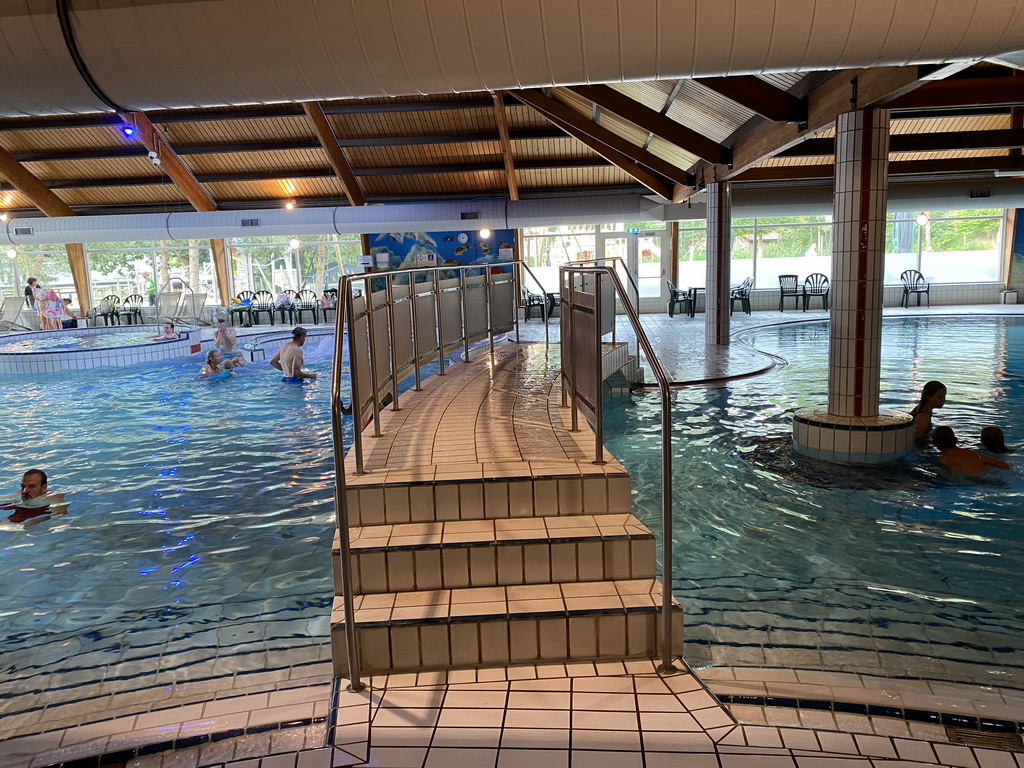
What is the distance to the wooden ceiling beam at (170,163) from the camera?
15.5 m

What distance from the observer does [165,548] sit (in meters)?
4.69

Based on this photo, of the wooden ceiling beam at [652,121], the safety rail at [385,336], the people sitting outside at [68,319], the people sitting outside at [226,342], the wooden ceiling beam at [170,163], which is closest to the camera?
the safety rail at [385,336]

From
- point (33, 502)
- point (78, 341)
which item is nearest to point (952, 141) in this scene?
point (33, 502)

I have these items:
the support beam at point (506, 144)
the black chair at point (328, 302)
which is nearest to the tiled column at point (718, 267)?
the support beam at point (506, 144)

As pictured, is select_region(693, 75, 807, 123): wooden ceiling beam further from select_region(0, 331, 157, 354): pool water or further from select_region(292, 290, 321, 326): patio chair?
select_region(292, 290, 321, 326): patio chair

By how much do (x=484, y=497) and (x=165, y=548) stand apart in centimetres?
241

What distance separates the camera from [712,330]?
1309 centimetres

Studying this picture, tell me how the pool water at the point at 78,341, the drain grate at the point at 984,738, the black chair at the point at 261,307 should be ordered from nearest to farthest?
the drain grate at the point at 984,738
the pool water at the point at 78,341
the black chair at the point at 261,307

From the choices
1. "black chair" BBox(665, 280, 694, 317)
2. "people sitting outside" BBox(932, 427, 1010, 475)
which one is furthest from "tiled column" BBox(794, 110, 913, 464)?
"black chair" BBox(665, 280, 694, 317)

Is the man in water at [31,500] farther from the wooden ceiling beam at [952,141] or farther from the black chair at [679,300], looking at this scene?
the black chair at [679,300]

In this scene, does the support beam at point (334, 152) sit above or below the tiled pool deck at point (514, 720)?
above

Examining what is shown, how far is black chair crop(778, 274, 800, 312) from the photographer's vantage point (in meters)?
20.4

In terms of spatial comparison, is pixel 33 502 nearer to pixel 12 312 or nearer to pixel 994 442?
pixel 994 442

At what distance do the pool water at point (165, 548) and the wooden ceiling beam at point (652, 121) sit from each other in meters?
5.36
